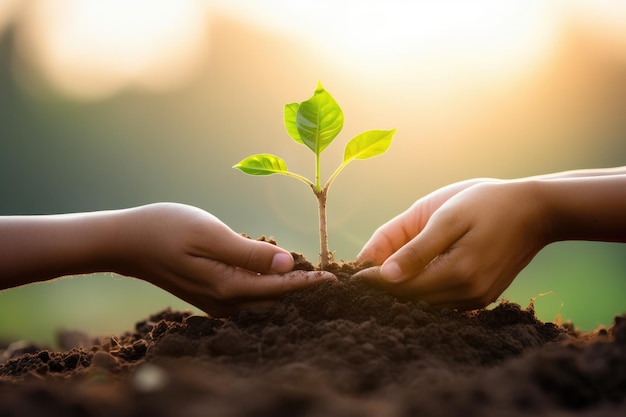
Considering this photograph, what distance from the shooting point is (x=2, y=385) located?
1.52 metres

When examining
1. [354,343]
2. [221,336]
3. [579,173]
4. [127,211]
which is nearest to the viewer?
[354,343]

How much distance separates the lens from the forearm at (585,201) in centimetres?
224

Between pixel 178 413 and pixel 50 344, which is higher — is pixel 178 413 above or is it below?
above

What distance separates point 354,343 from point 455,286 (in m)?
0.77

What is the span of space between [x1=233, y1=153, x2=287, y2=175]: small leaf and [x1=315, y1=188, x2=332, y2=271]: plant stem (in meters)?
0.18

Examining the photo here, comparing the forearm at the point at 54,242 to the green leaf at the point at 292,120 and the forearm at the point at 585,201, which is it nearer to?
the green leaf at the point at 292,120

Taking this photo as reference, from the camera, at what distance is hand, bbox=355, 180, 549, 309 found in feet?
6.57

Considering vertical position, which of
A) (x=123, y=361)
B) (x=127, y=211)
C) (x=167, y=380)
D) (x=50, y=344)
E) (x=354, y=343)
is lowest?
(x=50, y=344)

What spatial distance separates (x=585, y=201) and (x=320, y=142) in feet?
3.87

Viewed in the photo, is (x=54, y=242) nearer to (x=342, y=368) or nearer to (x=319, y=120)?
(x=319, y=120)

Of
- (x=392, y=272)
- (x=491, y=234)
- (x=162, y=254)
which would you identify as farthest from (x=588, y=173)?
(x=162, y=254)

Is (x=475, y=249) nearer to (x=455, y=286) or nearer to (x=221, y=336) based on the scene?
(x=455, y=286)

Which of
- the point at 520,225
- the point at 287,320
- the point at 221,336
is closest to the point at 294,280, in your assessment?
the point at 287,320

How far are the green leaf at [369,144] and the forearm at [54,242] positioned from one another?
1027mm
